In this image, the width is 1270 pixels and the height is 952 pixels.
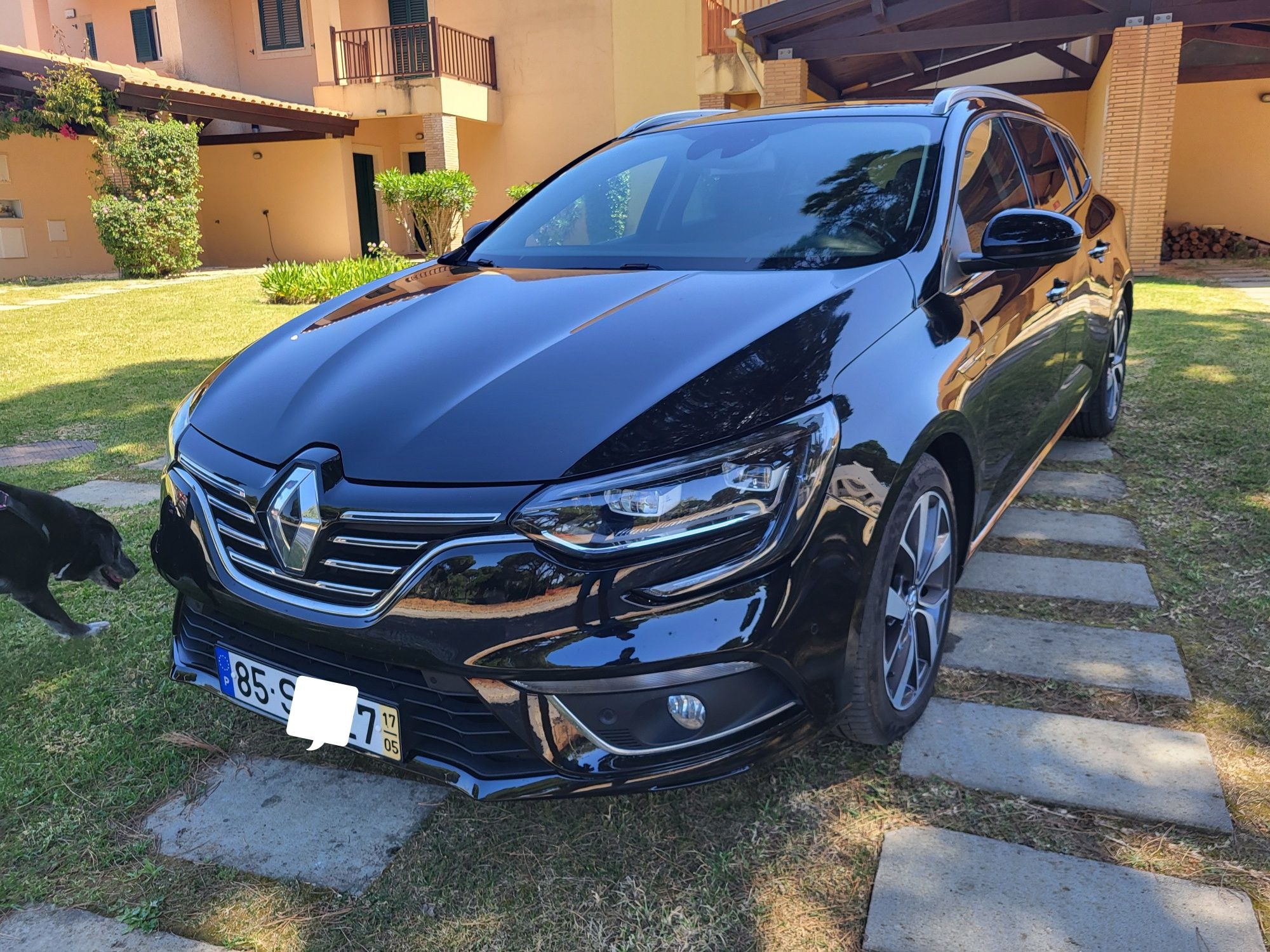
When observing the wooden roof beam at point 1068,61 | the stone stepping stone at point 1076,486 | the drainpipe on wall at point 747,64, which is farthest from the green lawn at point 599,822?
the wooden roof beam at point 1068,61

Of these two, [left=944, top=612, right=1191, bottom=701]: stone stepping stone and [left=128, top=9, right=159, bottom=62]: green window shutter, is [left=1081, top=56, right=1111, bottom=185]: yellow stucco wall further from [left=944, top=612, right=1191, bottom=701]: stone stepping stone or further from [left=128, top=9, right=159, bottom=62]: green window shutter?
[left=128, top=9, right=159, bottom=62]: green window shutter

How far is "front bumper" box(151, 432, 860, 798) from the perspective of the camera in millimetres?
1665

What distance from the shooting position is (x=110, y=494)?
4418 mm

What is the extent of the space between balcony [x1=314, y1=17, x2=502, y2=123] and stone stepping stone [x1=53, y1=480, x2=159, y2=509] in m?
14.1

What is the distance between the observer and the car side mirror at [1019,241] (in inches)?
97.7

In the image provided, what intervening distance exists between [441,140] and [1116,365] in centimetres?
1485

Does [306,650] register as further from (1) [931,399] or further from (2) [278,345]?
(1) [931,399]

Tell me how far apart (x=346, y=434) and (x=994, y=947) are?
1.53 meters

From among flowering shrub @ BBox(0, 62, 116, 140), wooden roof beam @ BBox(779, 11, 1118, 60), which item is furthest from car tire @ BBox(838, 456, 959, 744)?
flowering shrub @ BBox(0, 62, 116, 140)

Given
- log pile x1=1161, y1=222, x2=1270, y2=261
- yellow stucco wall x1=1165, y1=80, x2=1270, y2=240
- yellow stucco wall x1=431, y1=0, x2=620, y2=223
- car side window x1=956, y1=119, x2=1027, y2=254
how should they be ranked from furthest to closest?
yellow stucco wall x1=431, y1=0, x2=620, y2=223
yellow stucco wall x1=1165, y1=80, x2=1270, y2=240
log pile x1=1161, y1=222, x2=1270, y2=261
car side window x1=956, y1=119, x2=1027, y2=254

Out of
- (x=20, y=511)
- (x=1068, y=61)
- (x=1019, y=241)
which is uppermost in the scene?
(x=1068, y=61)

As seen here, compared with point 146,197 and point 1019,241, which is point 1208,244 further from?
point 146,197

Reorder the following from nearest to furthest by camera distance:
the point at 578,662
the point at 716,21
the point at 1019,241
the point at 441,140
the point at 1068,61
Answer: the point at 578,662 → the point at 1019,241 → the point at 1068,61 → the point at 716,21 → the point at 441,140

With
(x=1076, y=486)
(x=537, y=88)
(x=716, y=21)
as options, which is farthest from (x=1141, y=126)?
(x=537, y=88)
